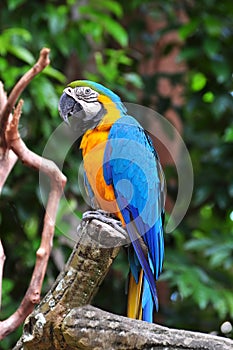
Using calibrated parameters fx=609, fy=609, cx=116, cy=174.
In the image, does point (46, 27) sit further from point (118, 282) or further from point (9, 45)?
point (118, 282)

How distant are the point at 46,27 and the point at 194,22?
18.3 inches

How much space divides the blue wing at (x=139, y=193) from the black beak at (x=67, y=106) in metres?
0.06

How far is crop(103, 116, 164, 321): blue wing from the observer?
856mm

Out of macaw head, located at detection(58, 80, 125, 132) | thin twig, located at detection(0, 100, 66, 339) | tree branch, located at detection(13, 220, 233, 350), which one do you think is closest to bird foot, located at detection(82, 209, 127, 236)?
tree branch, located at detection(13, 220, 233, 350)

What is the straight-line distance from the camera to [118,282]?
6.61 feet

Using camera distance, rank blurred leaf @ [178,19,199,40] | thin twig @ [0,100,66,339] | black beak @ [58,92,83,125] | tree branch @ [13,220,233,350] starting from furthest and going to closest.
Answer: blurred leaf @ [178,19,199,40] < thin twig @ [0,100,66,339] < black beak @ [58,92,83,125] < tree branch @ [13,220,233,350]

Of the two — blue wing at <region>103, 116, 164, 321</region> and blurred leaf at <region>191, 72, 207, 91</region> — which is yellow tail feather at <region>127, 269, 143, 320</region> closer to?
blue wing at <region>103, 116, 164, 321</region>

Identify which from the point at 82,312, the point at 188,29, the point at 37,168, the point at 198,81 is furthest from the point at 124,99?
the point at 82,312

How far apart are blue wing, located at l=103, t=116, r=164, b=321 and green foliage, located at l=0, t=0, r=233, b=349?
2.44 ft

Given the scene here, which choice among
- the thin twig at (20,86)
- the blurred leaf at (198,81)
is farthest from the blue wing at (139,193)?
the blurred leaf at (198,81)

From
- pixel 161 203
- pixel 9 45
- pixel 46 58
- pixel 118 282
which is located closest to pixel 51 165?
pixel 46 58

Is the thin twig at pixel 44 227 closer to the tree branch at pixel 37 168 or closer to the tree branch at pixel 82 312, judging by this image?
the tree branch at pixel 37 168

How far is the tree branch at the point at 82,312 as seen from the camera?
31.1 inches

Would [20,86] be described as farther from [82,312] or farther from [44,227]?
[82,312]
